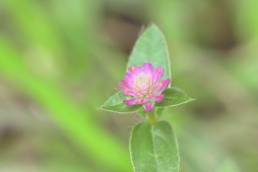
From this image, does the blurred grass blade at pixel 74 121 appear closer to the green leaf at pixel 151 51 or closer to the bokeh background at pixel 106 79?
the bokeh background at pixel 106 79

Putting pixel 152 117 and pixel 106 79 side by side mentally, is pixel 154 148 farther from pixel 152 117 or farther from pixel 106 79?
pixel 106 79

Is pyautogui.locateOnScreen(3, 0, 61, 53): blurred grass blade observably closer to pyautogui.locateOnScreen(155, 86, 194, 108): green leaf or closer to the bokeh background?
the bokeh background

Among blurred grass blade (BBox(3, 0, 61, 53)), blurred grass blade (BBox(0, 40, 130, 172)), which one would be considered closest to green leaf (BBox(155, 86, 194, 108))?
blurred grass blade (BBox(0, 40, 130, 172))

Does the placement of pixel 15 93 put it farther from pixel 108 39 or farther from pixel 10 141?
pixel 108 39

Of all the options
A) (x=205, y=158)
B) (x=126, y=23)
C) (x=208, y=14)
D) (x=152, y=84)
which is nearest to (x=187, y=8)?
(x=208, y=14)

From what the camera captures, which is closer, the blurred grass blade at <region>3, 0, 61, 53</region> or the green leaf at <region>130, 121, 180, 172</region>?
the green leaf at <region>130, 121, 180, 172</region>

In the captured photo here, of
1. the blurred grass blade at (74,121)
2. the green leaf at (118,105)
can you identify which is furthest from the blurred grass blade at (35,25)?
the green leaf at (118,105)

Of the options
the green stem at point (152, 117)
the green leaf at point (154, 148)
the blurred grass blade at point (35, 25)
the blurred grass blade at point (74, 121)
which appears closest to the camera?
the green leaf at point (154, 148)

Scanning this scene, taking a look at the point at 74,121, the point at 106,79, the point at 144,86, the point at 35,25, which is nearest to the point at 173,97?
the point at 144,86
